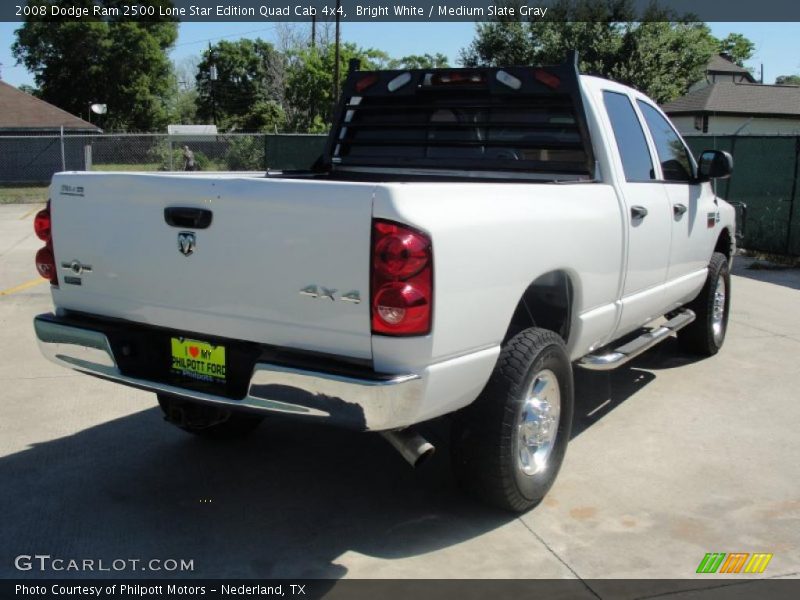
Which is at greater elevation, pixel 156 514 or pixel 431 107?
pixel 431 107

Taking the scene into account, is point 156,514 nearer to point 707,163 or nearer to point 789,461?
point 789,461

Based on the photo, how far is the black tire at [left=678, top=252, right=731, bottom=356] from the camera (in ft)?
22.2

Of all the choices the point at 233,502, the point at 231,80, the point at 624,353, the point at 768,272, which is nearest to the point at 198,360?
the point at 233,502

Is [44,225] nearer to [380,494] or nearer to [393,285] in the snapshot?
[393,285]

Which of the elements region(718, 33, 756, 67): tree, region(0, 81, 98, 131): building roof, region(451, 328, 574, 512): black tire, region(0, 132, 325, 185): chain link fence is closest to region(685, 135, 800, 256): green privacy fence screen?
region(451, 328, 574, 512): black tire

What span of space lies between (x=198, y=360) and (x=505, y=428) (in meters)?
1.38

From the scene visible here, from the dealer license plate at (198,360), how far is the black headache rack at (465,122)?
232cm

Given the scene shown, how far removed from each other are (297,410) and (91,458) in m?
2.02

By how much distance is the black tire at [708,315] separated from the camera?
6.77 metres

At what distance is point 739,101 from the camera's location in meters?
45.3

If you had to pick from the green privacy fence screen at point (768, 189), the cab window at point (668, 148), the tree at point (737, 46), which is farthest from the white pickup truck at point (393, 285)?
the tree at point (737, 46)

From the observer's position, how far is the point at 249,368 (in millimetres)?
3471

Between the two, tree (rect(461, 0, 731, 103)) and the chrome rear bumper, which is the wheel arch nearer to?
the chrome rear bumper

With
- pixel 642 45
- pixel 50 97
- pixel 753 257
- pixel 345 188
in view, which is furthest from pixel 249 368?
pixel 50 97
